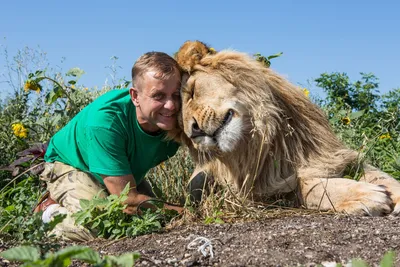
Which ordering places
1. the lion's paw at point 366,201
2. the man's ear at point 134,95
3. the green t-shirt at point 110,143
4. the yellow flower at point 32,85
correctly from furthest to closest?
the yellow flower at point 32,85 → the man's ear at point 134,95 → the green t-shirt at point 110,143 → the lion's paw at point 366,201

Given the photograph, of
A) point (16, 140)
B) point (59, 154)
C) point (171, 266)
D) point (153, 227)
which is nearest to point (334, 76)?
point (16, 140)

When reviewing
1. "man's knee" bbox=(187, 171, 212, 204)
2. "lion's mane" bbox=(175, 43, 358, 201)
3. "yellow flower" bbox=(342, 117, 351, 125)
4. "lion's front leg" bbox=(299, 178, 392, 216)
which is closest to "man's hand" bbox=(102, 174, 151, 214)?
"lion's mane" bbox=(175, 43, 358, 201)

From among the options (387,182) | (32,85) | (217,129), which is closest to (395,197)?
(387,182)

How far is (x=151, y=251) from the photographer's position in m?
2.85

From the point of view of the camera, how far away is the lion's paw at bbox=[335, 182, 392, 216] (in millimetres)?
3541

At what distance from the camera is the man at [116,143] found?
3.89 metres

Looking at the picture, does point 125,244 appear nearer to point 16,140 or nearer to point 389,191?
point 389,191

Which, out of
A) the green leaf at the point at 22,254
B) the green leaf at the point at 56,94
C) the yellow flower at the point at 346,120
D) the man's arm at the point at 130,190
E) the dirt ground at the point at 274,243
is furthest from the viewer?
the yellow flower at the point at 346,120

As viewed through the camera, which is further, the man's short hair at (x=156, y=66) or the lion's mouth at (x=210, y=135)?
the man's short hair at (x=156, y=66)

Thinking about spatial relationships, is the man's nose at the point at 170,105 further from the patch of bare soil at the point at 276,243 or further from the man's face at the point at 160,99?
the patch of bare soil at the point at 276,243

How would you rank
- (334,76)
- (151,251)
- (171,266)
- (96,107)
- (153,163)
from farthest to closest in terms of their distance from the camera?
1. (334,76)
2. (153,163)
3. (96,107)
4. (151,251)
5. (171,266)

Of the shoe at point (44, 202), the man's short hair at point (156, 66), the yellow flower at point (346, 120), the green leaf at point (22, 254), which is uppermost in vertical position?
the man's short hair at point (156, 66)

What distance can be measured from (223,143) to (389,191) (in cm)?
114

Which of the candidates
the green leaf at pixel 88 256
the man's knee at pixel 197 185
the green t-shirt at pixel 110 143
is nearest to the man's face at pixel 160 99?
the green t-shirt at pixel 110 143
